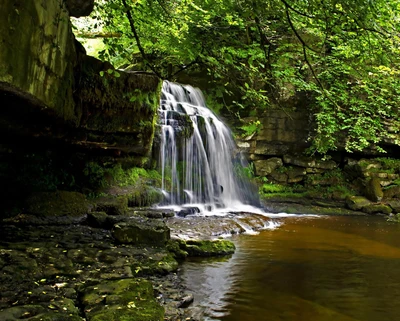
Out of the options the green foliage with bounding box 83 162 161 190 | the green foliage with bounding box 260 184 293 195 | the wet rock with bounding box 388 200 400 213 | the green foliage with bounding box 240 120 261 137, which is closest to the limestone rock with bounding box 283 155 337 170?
the green foliage with bounding box 260 184 293 195

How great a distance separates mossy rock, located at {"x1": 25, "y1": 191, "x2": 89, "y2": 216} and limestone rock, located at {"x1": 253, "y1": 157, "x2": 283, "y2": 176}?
831 cm

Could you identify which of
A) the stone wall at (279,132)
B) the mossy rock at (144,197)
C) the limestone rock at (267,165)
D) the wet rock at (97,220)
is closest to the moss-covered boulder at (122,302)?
the wet rock at (97,220)

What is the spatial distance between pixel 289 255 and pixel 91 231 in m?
3.66

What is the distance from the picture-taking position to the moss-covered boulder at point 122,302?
9.91 ft

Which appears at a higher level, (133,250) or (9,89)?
(9,89)

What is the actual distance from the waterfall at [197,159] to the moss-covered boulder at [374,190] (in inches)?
181

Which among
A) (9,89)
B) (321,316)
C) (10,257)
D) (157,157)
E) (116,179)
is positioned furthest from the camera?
(157,157)

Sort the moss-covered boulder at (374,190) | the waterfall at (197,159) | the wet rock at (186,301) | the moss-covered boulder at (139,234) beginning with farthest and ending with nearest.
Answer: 1. the moss-covered boulder at (374,190)
2. the waterfall at (197,159)
3. the moss-covered boulder at (139,234)
4. the wet rock at (186,301)

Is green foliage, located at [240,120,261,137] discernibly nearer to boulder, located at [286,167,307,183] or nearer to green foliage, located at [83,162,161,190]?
boulder, located at [286,167,307,183]

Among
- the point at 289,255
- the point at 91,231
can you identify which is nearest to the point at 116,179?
the point at 91,231

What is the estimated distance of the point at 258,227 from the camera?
29.5 ft

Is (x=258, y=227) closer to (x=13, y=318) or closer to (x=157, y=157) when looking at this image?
(x=157, y=157)

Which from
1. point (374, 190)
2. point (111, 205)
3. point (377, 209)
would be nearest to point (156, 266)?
point (111, 205)

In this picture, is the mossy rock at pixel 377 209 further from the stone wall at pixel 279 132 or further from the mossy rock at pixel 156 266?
the mossy rock at pixel 156 266
